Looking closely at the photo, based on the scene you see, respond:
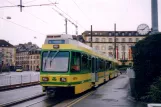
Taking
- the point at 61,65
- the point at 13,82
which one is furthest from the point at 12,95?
the point at 13,82

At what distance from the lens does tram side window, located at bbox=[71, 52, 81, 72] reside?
16.9 meters

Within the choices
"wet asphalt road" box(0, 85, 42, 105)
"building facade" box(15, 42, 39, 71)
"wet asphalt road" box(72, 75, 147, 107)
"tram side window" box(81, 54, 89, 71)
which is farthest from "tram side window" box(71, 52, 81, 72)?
"building facade" box(15, 42, 39, 71)

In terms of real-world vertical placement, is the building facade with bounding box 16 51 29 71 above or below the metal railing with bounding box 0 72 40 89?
above

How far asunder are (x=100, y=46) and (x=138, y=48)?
115m

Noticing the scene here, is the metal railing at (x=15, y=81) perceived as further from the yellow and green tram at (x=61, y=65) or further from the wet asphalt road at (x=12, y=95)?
the yellow and green tram at (x=61, y=65)

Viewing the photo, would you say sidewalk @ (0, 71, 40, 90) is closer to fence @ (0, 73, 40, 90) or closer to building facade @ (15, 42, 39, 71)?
fence @ (0, 73, 40, 90)

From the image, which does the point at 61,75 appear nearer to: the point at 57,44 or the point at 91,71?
the point at 57,44

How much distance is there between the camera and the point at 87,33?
128m

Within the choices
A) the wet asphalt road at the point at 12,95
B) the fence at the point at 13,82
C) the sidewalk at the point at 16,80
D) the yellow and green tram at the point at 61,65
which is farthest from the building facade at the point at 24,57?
the yellow and green tram at the point at 61,65

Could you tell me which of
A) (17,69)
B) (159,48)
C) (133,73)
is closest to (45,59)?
(133,73)

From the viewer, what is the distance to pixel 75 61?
17.3m

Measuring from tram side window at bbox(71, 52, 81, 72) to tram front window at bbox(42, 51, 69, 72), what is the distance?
402mm

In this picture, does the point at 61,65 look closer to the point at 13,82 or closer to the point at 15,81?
the point at 13,82

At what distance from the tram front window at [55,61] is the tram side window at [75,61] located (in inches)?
15.8
